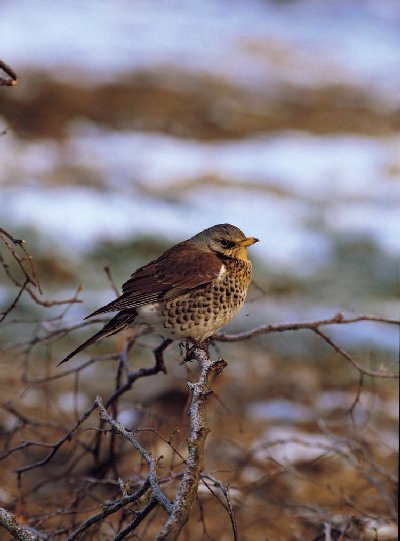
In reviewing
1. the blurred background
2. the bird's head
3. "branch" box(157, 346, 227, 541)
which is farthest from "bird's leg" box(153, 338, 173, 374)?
the blurred background

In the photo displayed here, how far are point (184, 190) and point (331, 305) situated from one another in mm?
2994

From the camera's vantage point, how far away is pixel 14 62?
1301cm

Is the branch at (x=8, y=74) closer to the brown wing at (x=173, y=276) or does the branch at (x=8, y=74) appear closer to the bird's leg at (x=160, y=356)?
the brown wing at (x=173, y=276)

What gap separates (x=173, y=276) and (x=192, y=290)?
11 centimetres

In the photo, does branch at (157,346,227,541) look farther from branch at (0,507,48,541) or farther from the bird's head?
the bird's head

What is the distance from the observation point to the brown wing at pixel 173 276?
3422mm

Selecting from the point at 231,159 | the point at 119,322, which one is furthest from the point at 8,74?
the point at 231,159

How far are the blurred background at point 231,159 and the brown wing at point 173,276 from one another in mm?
2676

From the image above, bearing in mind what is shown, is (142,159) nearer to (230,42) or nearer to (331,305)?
(331,305)

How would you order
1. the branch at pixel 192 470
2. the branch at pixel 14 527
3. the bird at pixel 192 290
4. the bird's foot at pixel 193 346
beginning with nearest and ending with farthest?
the branch at pixel 192 470
the branch at pixel 14 527
the bird's foot at pixel 193 346
the bird at pixel 192 290

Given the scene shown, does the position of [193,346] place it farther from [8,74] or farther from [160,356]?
[8,74]

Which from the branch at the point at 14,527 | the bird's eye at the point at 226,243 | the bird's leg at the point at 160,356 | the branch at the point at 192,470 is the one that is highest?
the bird's eye at the point at 226,243

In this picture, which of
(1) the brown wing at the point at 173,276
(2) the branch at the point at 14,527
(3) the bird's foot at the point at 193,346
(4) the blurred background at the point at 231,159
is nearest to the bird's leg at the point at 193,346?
(3) the bird's foot at the point at 193,346

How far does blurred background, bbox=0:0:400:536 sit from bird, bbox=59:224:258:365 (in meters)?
2.60
